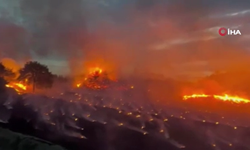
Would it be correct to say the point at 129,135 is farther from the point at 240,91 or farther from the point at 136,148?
the point at 240,91

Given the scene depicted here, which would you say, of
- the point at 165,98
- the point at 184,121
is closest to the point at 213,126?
the point at 184,121

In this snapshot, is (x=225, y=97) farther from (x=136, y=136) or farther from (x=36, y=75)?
(x=36, y=75)

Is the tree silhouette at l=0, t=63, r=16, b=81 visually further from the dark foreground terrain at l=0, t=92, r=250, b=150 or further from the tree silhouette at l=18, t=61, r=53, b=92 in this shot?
the dark foreground terrain at l=0, t=92, r=250, b=150

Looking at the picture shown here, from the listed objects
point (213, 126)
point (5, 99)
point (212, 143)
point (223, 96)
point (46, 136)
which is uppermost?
point (223, 96)

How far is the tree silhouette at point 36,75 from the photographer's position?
37547 millimetres

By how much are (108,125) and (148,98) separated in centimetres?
1389

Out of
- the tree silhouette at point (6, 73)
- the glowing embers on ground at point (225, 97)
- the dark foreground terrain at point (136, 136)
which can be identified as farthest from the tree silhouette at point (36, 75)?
the dark foreground terrain at point (136, 136)

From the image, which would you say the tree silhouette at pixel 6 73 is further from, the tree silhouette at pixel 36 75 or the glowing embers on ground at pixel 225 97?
the glowing embers on ground at pixel 225 97

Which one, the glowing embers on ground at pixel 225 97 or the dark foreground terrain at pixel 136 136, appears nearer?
the dark foreground terrain at pixel 136 136

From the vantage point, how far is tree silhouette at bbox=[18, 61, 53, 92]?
1478 inches

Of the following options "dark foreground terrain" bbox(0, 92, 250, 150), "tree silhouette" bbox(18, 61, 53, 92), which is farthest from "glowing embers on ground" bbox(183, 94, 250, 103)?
"tree silhouette" bbox(18, 61, 53, 92)

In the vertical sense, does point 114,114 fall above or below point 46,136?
above

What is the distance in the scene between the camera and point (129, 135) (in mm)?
10312

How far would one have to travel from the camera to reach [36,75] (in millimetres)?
38844
